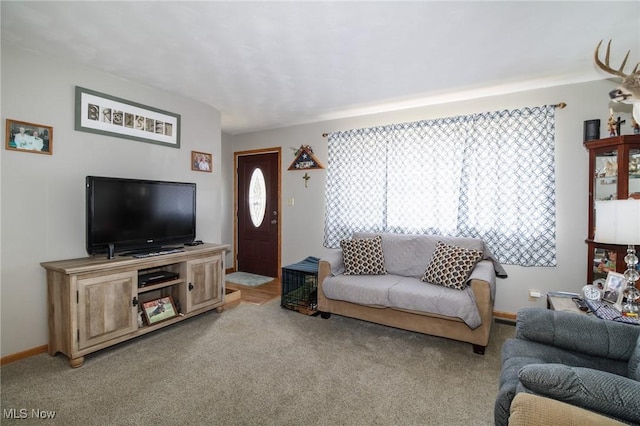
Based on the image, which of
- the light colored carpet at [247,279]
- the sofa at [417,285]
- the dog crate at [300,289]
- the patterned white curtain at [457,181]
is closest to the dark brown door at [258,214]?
the light colored carpet at [247,279]

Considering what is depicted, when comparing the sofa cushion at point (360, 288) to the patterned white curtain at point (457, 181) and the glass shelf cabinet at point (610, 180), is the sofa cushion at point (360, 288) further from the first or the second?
the glass shelf cabinet at point (610, 180)

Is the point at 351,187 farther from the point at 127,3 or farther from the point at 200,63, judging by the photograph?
the point at 127,3

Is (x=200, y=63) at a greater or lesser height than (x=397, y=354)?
greater

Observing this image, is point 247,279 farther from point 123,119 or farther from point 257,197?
point 123,119

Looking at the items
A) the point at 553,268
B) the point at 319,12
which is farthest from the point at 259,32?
the point at 553,268

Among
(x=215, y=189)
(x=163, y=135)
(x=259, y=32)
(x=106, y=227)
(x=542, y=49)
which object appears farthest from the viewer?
(x=215, y=189)

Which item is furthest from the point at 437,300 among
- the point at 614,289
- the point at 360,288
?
the point at 614,289

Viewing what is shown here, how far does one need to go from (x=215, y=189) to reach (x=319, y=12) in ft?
8.80

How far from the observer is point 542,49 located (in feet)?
8.03

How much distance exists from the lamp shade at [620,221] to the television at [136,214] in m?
3.48

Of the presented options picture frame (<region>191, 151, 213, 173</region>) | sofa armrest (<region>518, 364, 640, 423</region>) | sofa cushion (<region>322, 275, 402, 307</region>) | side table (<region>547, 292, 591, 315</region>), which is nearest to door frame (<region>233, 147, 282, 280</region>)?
picture frame (<region>191, 151, 213, 173</region>)

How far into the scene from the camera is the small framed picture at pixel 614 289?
2.09m

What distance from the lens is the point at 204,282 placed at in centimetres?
329

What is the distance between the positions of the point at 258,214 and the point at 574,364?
4.39m
